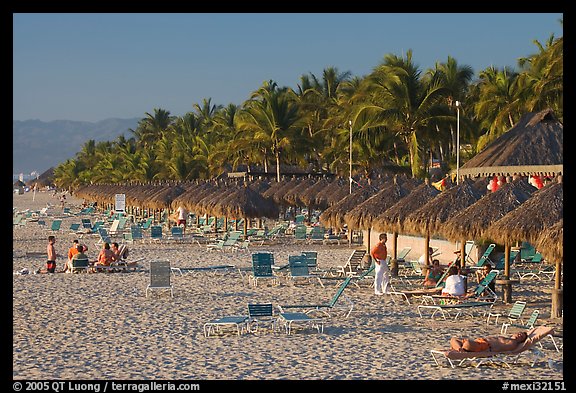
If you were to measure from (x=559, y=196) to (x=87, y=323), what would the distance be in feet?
22.6

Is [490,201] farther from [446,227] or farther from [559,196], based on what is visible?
[559,196]

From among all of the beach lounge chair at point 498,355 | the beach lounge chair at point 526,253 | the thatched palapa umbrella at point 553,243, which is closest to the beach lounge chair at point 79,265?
the beach lounge chair at point 526,253

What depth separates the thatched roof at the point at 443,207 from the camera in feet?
51.4

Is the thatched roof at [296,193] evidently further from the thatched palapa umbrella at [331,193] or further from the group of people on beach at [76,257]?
the group of people on beach at [76,257]

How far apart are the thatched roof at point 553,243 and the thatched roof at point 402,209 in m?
5.18

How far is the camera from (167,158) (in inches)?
2399

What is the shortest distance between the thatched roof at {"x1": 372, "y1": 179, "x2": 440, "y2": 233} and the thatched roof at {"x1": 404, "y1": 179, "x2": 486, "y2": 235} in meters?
0.75

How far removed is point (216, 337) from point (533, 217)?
4.76m

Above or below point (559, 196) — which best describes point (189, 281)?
below

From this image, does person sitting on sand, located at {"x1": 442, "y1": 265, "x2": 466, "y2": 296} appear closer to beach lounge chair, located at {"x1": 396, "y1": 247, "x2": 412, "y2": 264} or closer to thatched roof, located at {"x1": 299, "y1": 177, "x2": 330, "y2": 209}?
beach lounge chair, located at {"x1": 396, "y1": 247, "x2": 412, "y2": 264}

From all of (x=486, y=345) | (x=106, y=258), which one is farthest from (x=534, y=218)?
(x=106, y=258)
